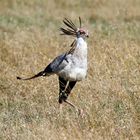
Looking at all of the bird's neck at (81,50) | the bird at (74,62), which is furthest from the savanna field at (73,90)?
the bird's neck at (81,50)

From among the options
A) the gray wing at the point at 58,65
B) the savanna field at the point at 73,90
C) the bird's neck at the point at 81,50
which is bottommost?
the savanna field at the point at 73,90

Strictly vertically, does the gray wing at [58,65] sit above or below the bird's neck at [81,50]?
below

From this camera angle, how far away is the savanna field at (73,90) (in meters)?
5.96

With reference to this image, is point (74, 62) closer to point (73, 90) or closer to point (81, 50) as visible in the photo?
point (81, 50)

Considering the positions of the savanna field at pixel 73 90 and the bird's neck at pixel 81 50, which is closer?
the savanna field at pixel 73 90

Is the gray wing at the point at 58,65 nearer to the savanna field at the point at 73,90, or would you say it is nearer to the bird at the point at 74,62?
the bird at the point at 74,62

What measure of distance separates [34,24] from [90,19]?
61.5 inches

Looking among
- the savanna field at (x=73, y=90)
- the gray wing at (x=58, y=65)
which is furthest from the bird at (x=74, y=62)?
the savanna field at (x=73, y=90)

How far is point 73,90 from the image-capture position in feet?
24.6

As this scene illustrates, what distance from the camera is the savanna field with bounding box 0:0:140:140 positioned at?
596 centimetres

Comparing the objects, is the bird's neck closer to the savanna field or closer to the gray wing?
the gray wing

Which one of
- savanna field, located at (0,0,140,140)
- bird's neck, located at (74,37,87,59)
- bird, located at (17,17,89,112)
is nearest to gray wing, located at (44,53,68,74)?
bird, located at (17,17,89,112)

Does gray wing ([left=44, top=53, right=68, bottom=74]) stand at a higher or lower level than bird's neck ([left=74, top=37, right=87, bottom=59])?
lower

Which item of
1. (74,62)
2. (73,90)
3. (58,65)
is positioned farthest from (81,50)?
(73,90)
